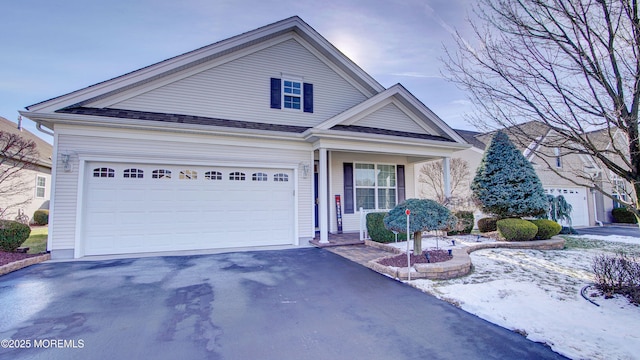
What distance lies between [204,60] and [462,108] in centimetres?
775

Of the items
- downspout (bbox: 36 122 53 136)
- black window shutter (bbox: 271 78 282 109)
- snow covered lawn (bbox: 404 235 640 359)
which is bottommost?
snow covered lawn (bbox: 404 235 640 359)

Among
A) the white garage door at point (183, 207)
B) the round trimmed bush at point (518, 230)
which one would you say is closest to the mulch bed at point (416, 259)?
the white garage door at point (183, 207)

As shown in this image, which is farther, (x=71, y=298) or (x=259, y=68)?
(x=259, y=68)

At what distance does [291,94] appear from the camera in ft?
33.7

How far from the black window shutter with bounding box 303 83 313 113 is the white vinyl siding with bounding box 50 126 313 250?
5.61 feet

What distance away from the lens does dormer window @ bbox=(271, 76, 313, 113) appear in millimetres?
10039

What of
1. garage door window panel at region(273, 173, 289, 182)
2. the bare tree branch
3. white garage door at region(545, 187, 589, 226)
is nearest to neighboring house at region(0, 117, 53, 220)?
garage door window panel at region(273, 173, 289, 182)

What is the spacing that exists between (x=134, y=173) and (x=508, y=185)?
37.0 ft

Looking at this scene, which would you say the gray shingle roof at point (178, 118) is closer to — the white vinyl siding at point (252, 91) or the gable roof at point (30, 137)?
the white vinyl siding at point (252, 91)

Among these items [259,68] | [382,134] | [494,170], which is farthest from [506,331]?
[259,68]

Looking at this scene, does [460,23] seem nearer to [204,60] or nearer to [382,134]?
[382,134]

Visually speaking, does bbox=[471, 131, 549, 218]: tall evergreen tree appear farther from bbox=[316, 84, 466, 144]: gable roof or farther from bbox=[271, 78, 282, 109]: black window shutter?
bbox=[271, 78, 282, 109]: black window shutter

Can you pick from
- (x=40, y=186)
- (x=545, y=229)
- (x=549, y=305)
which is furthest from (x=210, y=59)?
(x=40, y=186)

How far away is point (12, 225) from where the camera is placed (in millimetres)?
7008
